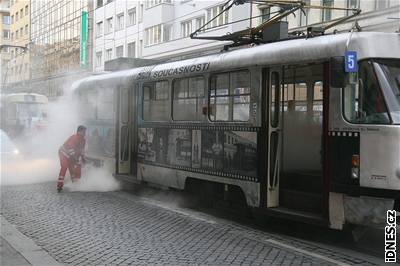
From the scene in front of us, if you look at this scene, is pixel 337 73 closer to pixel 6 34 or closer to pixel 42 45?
pixel 6 34

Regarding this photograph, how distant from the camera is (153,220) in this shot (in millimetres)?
8281

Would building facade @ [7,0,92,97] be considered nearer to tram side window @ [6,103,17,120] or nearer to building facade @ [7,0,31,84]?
building facade @ [7,0,31,84]

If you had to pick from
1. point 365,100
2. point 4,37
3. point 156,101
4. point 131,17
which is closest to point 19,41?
point 4,37

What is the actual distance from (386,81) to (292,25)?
20.6 meters

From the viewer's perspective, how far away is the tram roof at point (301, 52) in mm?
6219

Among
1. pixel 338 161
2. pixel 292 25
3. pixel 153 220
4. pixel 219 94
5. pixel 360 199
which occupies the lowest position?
pixel 153 220

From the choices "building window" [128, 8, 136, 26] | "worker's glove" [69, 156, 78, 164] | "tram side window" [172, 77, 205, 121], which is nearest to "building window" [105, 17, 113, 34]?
"building window" [128, 8, 136, 26]

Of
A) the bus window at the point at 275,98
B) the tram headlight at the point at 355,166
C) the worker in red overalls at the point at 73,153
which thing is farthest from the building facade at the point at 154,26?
the tram headlight at the point at 355,166

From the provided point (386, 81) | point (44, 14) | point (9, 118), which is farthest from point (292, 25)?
point (386, 81)

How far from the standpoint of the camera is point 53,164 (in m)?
16.0

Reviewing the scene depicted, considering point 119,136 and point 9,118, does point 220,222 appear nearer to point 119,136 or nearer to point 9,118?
point 119,136

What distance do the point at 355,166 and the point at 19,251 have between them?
13.3ft

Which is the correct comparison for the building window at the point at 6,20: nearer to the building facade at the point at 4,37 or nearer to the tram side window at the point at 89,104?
the building facade at the point at 4,37

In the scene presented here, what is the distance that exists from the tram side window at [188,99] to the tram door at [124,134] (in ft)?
7.69
